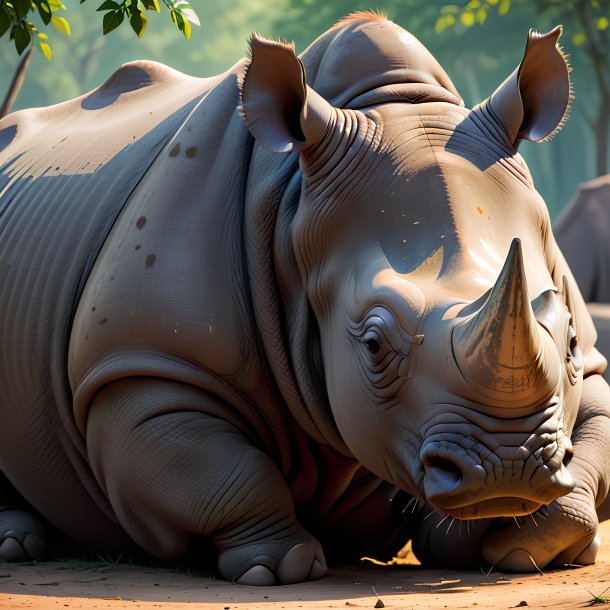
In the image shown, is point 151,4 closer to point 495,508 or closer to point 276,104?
point 276,104

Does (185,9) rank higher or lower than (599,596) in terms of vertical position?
higher

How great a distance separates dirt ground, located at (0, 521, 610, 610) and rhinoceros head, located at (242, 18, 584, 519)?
0.37 metres

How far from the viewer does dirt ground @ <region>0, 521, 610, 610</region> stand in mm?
4594

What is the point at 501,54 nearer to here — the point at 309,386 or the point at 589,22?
the point at 589,22

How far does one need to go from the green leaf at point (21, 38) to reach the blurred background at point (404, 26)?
19.6 m

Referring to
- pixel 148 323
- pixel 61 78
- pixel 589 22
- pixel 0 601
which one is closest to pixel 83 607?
pixel 0 601

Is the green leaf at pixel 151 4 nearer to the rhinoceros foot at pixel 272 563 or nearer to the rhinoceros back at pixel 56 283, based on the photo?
the rhinoceros back at pixel 56 283

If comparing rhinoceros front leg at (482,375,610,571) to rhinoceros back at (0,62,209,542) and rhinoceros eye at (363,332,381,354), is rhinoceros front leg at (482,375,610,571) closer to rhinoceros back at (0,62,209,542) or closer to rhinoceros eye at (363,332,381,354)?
rhinoceros eye at (363,332,381,354)

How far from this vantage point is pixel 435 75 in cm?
582

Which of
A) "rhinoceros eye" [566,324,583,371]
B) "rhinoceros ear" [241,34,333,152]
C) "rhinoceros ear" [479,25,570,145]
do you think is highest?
"rhinoceros ear" [241,34,333,152]

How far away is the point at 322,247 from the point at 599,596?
65.5 inches

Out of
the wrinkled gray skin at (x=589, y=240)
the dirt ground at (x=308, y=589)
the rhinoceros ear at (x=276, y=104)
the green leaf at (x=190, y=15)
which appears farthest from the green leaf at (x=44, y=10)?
the wrinkled gray skin at (x=589, y=240)

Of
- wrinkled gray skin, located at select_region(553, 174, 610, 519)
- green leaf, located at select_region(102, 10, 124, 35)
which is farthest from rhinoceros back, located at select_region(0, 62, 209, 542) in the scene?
wrinkled gray skin, located at select_region(553, 174, 610, 519)

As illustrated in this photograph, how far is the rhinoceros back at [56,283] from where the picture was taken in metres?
6.04
